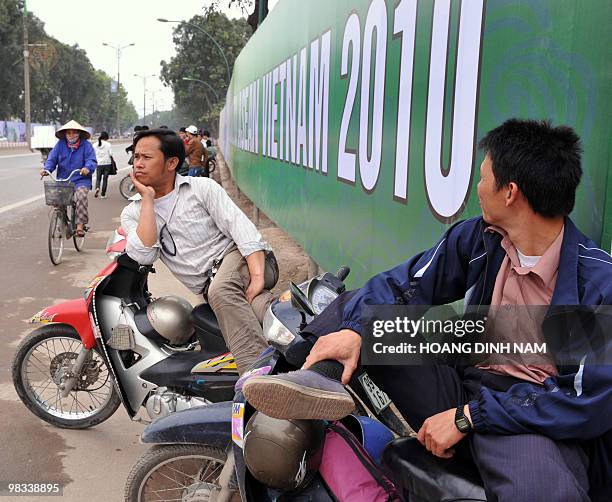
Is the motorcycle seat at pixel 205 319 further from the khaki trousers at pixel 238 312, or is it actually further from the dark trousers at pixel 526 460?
the dark trousers at pixel 526 460

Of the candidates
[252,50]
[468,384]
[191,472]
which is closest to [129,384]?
[191,472]

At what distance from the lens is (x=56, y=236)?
8422mm

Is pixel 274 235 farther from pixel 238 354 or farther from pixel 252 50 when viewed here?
pixel 238 354

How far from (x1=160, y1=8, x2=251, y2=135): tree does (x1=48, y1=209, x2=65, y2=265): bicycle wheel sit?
41.4m

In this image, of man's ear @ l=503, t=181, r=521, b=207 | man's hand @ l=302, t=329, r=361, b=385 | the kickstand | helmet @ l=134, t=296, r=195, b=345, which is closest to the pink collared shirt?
man's ear @ l=503, t=181, r=521, b=207

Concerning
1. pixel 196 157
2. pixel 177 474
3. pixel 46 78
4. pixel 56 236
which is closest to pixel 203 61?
pixel 46 78

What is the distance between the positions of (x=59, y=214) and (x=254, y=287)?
5762 mm

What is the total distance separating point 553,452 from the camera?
1581 mm

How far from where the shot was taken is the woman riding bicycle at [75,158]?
28.1 feet

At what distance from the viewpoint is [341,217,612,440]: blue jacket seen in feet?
5.17

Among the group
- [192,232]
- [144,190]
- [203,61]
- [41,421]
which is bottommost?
[41,421]

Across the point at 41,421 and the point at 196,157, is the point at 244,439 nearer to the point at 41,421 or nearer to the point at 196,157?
the point at 41,421

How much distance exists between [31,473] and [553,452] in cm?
265

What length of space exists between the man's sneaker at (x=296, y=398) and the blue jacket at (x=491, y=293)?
31 cm
